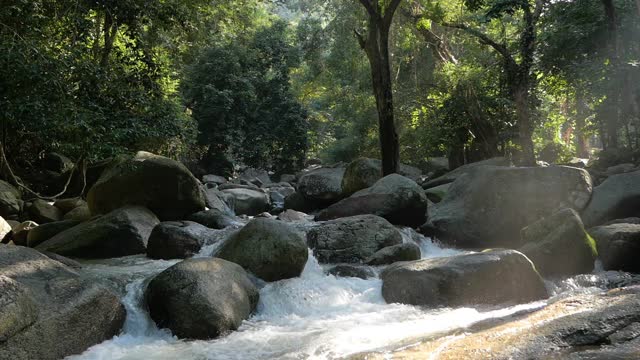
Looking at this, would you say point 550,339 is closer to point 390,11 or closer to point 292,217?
point 292,217

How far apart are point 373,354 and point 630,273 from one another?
202 inches

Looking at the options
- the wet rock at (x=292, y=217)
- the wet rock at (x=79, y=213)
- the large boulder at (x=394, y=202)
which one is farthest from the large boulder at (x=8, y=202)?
the large boulder at (x=394, y=202)

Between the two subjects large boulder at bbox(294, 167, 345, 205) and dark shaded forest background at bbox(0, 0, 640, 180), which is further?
large boulder at bbox(294, 167, 345, 205)

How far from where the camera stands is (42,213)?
12.9 metres

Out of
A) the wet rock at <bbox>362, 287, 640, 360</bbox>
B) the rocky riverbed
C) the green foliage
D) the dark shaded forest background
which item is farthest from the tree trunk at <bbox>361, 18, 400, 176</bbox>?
the green foliage

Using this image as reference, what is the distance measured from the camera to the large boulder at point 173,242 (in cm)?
955

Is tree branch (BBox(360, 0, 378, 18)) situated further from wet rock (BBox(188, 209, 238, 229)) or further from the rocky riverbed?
wet rock (BBox(188, 209, 238, 229))

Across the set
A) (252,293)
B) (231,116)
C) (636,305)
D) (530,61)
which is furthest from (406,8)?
(636,305)

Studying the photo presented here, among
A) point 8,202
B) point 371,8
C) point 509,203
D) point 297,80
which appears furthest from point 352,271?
point 297,80

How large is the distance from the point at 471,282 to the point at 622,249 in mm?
2805

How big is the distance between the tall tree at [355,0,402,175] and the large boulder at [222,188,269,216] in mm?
4436

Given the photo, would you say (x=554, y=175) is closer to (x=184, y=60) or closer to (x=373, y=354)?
(x=373, y=354)

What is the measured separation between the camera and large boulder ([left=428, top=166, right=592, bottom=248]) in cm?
1045

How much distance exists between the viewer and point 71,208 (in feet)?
44.7
